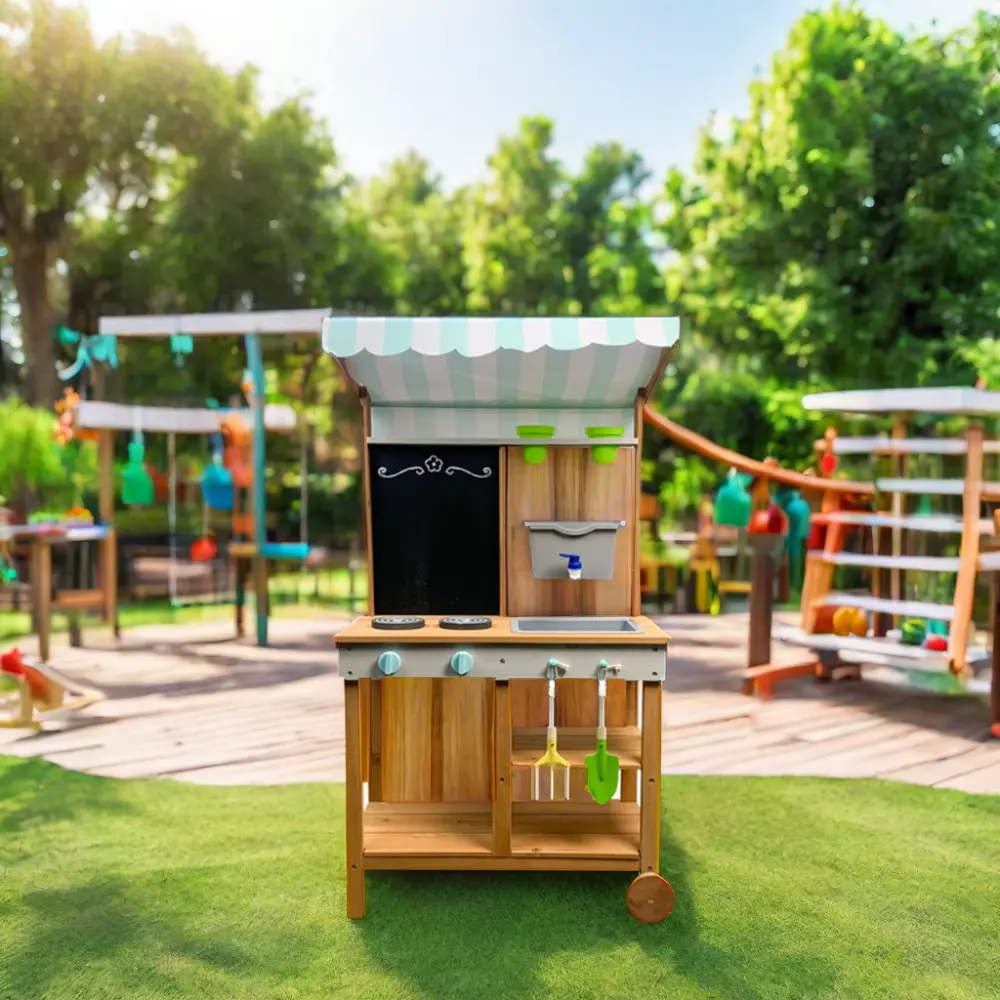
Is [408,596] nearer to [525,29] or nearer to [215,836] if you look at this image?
[215,836]

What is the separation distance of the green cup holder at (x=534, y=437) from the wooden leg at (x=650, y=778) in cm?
110

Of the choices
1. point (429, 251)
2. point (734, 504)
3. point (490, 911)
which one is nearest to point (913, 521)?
point (734, 504)

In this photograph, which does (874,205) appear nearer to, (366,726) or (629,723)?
(629,723)

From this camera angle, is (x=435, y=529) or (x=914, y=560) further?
(x=914, y=560)

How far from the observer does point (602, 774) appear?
129 inches

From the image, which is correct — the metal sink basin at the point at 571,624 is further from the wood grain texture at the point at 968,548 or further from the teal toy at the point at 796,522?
Result: the teal toy at the point at 796,522

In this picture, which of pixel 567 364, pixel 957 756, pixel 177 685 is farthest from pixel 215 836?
pixel 957 756

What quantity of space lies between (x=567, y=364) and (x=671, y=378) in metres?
14.0

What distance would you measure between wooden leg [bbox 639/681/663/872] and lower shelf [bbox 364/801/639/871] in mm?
78

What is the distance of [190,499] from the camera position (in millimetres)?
11023

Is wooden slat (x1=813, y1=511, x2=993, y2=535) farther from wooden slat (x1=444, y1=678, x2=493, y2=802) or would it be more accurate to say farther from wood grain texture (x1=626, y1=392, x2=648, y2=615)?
wooden slat (x1=444, y1=678, x2=493, y2=802)

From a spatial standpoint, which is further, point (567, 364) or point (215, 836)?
point (215, 836)

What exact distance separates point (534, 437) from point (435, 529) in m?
0.60

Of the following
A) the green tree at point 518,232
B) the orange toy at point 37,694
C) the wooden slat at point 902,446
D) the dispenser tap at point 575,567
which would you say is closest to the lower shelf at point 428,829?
the dispenser tap at point 575,567
